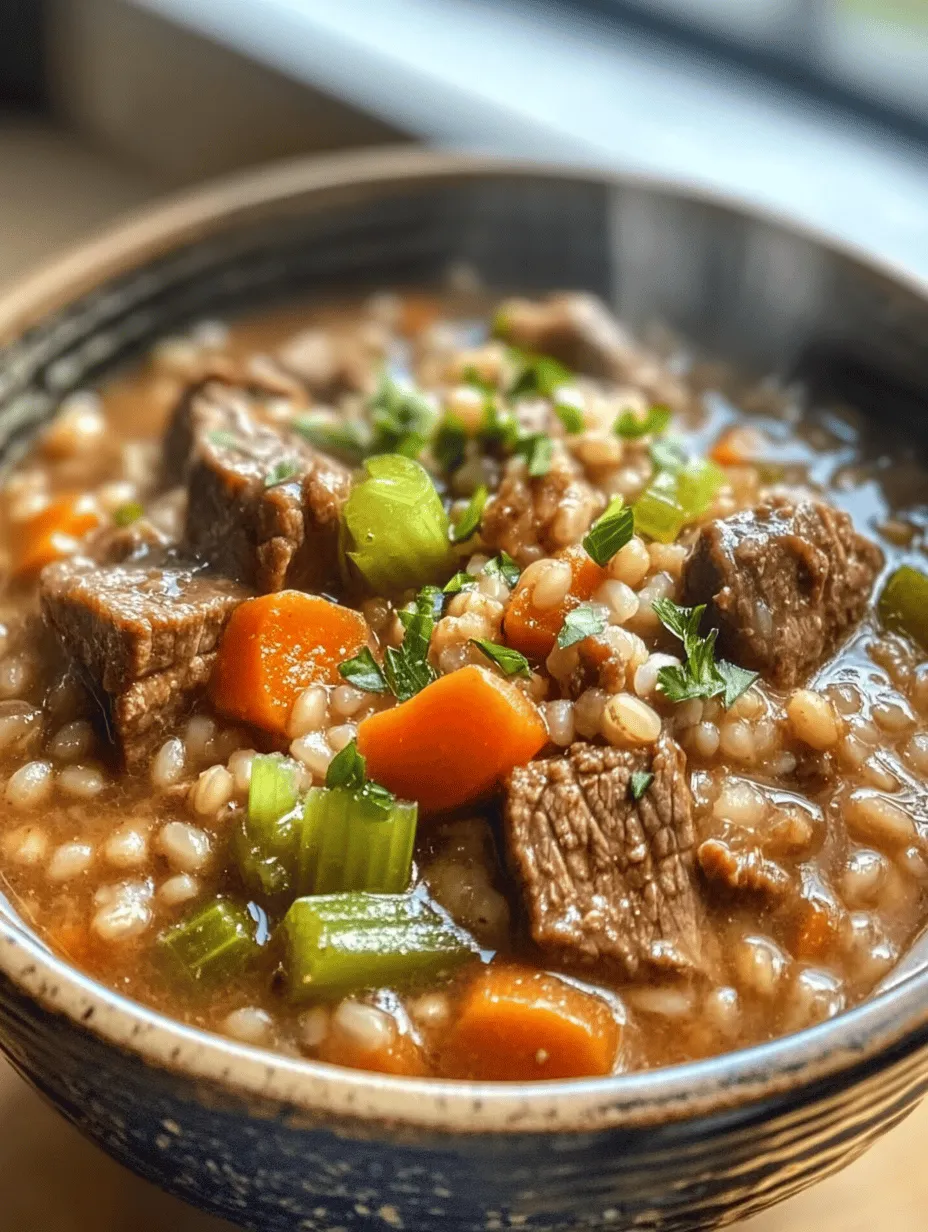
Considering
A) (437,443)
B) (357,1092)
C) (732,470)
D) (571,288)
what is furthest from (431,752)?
(571,288)

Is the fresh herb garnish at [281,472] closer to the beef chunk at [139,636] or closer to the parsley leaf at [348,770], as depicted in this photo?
the beef chunk at [139,636]

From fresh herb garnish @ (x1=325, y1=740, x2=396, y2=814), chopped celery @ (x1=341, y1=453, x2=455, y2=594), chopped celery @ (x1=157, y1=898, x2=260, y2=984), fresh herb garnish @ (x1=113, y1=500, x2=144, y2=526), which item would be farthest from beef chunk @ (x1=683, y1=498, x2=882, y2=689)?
fresh herb garnish @ (x1=113, y1=500, x2=144, y2=526)

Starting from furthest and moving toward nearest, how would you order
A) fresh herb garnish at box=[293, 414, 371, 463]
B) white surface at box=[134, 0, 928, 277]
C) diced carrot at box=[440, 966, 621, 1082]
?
1. white surface at box=[134, 0, 928, 277]
2. fresh herb garnish at box=[293, 414, 371, 463]
3. diced carrot at box=[440, 966, 621, 1082]

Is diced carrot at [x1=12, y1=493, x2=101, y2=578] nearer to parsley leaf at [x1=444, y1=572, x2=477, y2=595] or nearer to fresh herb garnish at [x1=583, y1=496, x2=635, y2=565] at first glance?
parsley leaf at [x1=444, y1=572, x2=477, y2=595]

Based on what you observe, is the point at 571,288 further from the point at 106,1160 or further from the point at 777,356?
the point at 106,1160

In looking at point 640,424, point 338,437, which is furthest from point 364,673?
point 640,424

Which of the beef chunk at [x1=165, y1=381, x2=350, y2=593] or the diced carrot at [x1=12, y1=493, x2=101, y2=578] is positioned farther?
the diced carrot at [x1=12, y1=493, x2=101, y2=578]

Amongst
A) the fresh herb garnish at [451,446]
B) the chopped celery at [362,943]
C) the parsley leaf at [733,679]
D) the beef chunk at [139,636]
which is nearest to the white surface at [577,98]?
the fresh herb garnish at [451,446]
